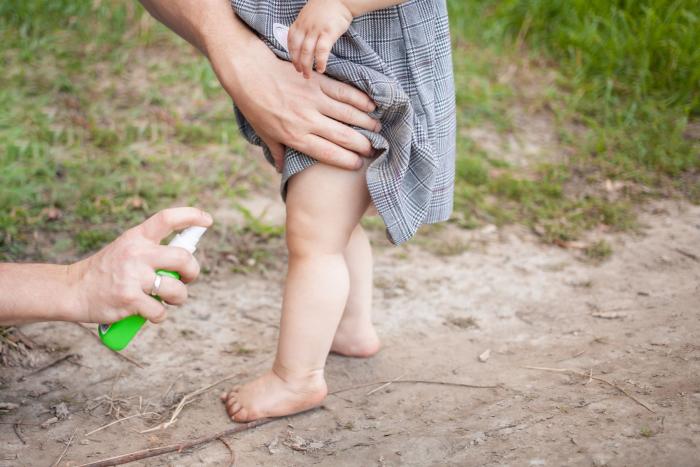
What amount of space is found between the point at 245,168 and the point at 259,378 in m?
1.53

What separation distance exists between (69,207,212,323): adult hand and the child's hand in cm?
41

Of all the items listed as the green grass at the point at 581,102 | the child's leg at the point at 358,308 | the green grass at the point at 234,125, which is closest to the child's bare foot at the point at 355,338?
the child's leg at the point at 358,308

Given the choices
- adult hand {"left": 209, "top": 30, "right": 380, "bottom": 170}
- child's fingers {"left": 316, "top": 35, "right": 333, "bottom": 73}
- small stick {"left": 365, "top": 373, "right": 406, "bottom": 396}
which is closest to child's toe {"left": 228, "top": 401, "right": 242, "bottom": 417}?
small stick {"left": 365, "top": 373, "right": 406, "bottom": 396}

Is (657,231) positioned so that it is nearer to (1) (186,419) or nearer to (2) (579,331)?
(2) (579,331)

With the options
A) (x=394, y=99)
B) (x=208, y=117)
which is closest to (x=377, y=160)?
(x=394, y=99)

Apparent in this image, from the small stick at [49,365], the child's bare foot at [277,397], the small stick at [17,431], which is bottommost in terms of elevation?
the small stick at [49,365]

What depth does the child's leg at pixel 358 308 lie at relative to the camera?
2.13m

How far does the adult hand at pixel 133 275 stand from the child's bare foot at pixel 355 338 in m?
0.78

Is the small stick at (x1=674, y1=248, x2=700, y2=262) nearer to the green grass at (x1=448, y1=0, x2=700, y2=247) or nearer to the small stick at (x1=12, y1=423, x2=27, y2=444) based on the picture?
the green grass at (x1=448, y1=0, x2=700, y2=247)

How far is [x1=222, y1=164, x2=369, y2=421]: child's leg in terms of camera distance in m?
1.78

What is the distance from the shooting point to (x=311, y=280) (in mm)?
1807

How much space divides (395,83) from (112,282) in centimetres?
75

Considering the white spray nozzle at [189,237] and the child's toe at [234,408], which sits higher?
the white spray nozzle at [189,237]

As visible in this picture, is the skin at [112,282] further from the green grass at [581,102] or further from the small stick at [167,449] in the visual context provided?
the green grass at [581,102]
